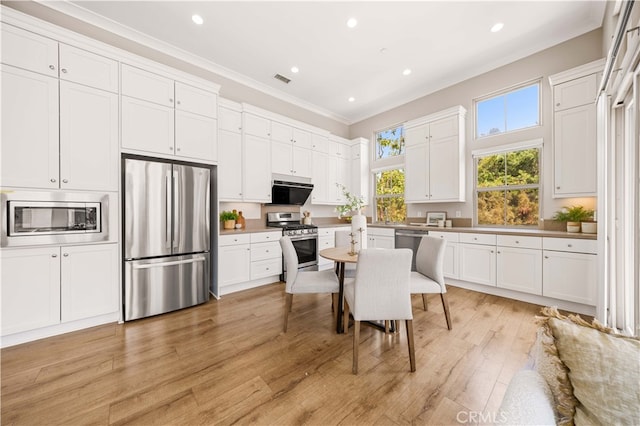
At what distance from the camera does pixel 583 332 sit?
765 millimetres

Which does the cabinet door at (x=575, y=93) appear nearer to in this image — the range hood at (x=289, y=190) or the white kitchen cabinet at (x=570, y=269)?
the white kitchen cabinet at (x=570, y=269)

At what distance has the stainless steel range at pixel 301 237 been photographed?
415 centimetres

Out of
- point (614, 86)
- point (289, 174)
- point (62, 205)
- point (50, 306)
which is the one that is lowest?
point (50, 306)

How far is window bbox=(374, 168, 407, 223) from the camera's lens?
16.8ft

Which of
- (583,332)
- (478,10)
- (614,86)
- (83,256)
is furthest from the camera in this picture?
(478,10)

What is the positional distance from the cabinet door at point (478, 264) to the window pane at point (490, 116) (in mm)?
1931

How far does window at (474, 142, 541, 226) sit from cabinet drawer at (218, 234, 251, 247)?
151 inches

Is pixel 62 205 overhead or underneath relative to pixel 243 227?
overhead

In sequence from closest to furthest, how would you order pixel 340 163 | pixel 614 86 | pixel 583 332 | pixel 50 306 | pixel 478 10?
pixel 583 332, pixel 614 86, pixel 50 306, pixel 478 10, pixel 340 163

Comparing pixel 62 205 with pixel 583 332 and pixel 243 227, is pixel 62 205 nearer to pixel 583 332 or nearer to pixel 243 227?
pixel 243 227

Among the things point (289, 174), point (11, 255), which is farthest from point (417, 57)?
point (11, 255)

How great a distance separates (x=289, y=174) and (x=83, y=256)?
9.89ft

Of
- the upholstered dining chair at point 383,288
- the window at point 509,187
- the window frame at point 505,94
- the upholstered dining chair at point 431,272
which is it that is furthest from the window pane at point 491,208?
Answer: the upholstered dining chair at point 383,288

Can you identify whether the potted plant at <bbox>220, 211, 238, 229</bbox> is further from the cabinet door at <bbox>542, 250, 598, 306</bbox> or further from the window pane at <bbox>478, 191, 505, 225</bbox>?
the cabinet door at <bbox>542, 250, 598, 306</bbox>
